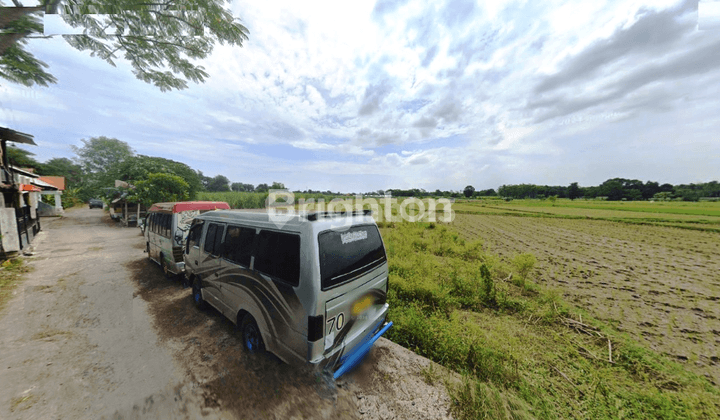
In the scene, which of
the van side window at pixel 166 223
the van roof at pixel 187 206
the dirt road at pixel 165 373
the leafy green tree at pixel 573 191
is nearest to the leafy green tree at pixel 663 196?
the leafy green tree at pixel 573 191

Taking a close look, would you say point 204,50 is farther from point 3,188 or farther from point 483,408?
point 3,188

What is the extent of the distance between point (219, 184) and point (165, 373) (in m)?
87.6

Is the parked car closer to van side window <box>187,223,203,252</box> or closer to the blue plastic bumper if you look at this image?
van side window <box>187,223,203,252</box>

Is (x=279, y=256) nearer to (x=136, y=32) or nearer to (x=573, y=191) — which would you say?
(x=136, y=32)

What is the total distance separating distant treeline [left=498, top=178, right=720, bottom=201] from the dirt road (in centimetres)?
9011

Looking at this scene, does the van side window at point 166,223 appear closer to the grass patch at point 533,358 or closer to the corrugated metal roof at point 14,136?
the grass patch at point 533,358

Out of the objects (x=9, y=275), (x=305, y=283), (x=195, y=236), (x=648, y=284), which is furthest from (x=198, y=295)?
(x=648, y=284)

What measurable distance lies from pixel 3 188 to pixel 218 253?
11983 mm

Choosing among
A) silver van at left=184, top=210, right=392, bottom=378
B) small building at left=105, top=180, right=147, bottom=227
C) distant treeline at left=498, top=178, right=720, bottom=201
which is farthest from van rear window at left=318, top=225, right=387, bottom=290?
distant treeline at left=498, top=178, right=720, bottom=201

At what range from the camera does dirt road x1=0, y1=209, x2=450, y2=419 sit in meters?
2.59

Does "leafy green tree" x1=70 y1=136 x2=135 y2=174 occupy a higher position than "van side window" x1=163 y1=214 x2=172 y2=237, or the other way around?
"leafy green tree" x1=70 y1=136 x2=135 y2=174

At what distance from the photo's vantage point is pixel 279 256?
279 cm

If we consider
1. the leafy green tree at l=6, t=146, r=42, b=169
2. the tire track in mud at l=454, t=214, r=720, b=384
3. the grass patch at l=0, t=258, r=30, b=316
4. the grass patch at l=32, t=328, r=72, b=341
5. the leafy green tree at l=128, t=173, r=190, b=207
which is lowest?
the tire track in mud at l=454, t=214, r=720, b=384

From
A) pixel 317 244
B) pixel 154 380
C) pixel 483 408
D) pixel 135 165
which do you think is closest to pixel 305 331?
pixel 317 244
